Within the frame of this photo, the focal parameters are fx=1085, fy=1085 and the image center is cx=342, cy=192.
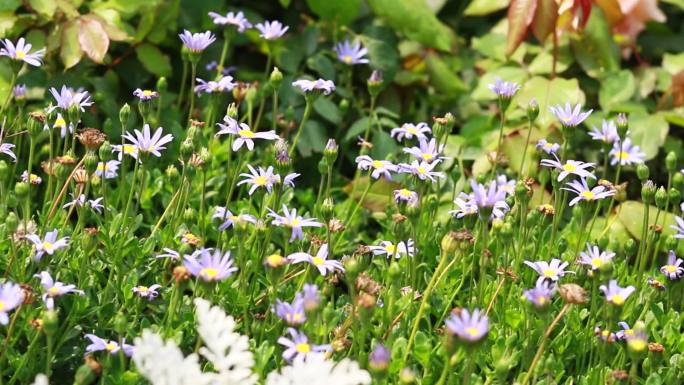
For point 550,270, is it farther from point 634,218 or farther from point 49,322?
point 49,322

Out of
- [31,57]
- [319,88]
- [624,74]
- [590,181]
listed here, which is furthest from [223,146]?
Result: [624,74]

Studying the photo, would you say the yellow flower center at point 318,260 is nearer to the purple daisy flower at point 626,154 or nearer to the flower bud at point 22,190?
the flower bud at point 22,190

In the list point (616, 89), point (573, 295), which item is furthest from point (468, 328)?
point (616, 89)

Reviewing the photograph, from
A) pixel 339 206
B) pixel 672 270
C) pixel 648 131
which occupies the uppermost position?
pixel 672 270

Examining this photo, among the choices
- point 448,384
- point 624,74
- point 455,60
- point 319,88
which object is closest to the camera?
point 448,384

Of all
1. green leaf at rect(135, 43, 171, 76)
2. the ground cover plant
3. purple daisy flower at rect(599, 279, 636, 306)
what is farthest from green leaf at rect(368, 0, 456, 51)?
purple daisy flower at rect(599, 279, 636, 306)

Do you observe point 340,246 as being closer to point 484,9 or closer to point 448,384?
point 448,384
